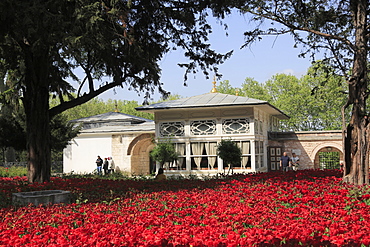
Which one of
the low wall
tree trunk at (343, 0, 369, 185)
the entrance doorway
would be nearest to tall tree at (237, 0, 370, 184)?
tree trunk at (343, 0, 369, 185)

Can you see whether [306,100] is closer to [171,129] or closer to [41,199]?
[171,129]

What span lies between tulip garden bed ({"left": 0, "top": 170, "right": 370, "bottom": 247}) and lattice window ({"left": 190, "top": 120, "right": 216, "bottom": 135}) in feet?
36.0

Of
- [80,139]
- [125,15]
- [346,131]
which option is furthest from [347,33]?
[80,139]

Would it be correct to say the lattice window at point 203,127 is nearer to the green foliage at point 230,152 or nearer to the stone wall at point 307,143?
the green foliage at point 230,152

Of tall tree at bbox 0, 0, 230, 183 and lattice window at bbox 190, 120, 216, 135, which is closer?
tall tree at bbox 0, 0, 230, 183

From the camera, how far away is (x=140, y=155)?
93.4 feet

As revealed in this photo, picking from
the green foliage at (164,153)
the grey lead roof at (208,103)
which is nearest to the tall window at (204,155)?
the green foliage at (164,153)

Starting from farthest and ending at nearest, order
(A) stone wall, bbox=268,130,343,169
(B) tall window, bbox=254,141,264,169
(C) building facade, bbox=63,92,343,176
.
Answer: (A) stone wall, bbox=268,130,343,169 → (B) tall window, bbox=254,141,264,169 → (C) building facade, bbox=63,92,343,176

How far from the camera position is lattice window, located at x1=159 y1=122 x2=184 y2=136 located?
21719 mm

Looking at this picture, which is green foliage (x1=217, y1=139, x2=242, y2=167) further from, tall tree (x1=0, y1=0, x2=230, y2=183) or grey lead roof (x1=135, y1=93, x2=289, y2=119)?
tall tree (x1=0, y1=0, x2=230, y2=183)

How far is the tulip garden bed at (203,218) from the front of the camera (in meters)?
4.20

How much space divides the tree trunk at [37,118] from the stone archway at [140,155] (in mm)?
13913

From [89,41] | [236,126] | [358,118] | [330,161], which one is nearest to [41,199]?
[89,41]

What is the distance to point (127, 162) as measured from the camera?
1080 inches
